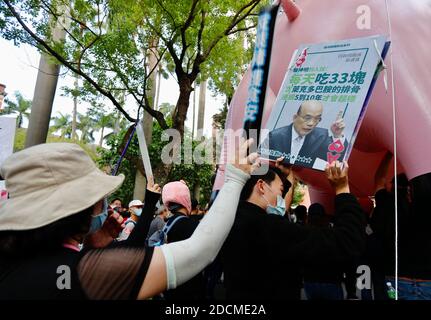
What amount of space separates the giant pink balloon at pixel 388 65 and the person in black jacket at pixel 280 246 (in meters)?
1.00

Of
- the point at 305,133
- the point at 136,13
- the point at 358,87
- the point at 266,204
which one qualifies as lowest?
the point at 266,204

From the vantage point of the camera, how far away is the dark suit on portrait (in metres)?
2.19

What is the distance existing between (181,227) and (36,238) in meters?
1.81

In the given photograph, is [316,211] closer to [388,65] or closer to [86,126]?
[388,65]

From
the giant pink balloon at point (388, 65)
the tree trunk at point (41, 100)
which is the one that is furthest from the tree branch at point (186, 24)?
the giant pink balloon at point (388, 65)

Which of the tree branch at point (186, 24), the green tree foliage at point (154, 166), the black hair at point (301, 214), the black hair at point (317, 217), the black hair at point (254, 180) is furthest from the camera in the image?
the green tree foliage at point (154, 166)

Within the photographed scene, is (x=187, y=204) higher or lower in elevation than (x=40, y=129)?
lower

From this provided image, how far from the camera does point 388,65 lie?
2.75 metres

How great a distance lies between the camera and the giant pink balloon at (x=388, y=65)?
258 centimetres

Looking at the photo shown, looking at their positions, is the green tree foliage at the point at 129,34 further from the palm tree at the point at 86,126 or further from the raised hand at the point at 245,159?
the palm tree at the point at 86,126

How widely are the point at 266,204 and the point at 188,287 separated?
125 centimetres

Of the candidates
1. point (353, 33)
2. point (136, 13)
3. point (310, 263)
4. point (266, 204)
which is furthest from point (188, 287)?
point (136, 13)

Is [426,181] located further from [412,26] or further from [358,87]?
[412,26]

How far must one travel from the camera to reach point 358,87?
2242 mm
